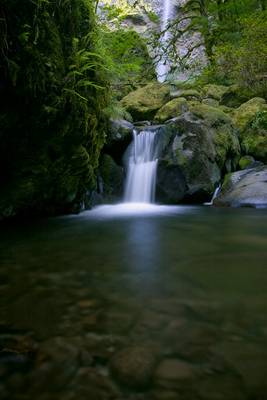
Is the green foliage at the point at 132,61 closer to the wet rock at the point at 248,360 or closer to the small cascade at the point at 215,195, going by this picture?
the small cascade at the point at 215,195

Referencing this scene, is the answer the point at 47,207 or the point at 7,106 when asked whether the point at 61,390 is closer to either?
the point at 7,106

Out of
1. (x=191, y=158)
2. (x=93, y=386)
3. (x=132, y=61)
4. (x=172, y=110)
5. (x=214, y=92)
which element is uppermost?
(x=132, y=61)

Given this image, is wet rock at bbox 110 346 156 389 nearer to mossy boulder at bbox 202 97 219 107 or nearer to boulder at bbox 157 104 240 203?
boulder at bbox 157 104 240 203

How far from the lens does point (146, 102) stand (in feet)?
44.3

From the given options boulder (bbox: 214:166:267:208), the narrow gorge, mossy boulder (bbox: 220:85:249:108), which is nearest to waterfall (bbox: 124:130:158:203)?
the narrow gorge

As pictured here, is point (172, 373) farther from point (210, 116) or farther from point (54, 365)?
point (210, 116)

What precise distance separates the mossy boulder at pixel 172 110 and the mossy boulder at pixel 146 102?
2.77 feet

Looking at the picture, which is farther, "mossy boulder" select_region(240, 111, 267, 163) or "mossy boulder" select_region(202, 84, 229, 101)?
"mossy boulder" select_region(202, 84, 229, 101)

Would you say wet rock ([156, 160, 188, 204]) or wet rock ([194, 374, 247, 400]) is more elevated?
wet rock ([156, 160, 188, 204])

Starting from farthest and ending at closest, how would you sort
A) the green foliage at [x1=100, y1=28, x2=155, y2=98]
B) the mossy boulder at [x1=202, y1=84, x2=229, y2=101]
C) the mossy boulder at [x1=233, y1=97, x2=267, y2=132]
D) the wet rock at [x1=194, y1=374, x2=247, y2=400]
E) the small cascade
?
the mossy boulder at [x1=202, y1=84, x2=229, y2=101] → the green foliage at [x1=100, y1=28, x2=155, y2=98] → the mossy boulder at [x1=233, y1=97, x2=267, y2=132] → the small cascade → the wet rock at [x1=194, y1=374, x2=247, y2=400]

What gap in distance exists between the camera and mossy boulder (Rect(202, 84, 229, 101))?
1473 centimetres

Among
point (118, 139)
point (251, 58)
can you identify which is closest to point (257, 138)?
point (251, 58)

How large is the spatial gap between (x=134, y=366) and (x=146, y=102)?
42.3 ft

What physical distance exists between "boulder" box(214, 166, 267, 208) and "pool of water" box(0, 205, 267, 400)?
428 centimetres
